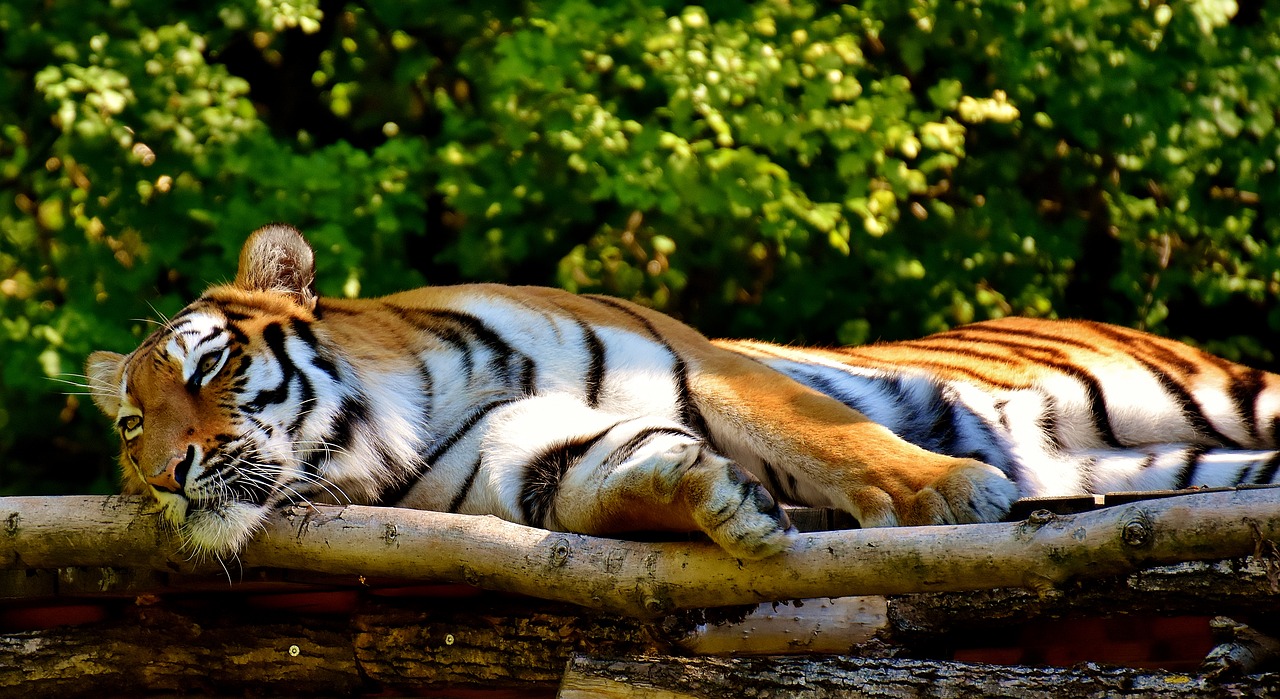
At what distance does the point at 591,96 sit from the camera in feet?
14.0

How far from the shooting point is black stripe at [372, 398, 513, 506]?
253 centimetres

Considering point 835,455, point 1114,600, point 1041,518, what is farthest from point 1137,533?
point 835,455

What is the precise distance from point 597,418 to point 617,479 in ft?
1.20

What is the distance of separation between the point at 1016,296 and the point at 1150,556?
3725mm

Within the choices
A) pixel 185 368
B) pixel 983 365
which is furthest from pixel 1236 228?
pixel 185 368

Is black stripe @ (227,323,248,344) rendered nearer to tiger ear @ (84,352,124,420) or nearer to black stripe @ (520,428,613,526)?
tiger ear @ (84,352,124,420)

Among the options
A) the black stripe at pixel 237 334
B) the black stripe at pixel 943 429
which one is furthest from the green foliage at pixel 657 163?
the black stripe at pixel 237 334

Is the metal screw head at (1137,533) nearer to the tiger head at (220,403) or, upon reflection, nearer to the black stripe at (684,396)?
the black stripe at (684,396)

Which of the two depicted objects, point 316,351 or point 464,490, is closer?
point 464,490

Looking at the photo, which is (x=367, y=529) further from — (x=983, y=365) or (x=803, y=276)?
(x=803, y=276)

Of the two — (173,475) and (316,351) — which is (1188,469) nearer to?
(316,351)

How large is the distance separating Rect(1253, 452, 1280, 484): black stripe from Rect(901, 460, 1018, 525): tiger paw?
3.27 ft

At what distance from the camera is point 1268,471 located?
2.83 metres

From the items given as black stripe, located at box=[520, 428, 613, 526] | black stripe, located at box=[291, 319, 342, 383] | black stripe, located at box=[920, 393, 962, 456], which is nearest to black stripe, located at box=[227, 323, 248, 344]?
black stripe, located at box=[291, 319, 342, 383]
